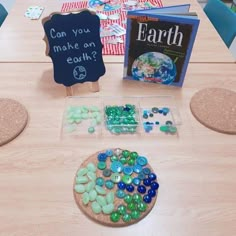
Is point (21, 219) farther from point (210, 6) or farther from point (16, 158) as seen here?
point (210, 6)

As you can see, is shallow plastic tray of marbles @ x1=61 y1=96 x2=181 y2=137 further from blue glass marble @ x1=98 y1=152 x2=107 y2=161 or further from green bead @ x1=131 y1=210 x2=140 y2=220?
green bead @ x1=131 y1=210 x2=140 y2=220

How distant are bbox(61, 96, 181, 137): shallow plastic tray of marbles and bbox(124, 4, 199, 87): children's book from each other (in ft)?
0.31

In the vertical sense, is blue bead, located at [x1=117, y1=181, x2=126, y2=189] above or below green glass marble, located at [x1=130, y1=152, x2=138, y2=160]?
below

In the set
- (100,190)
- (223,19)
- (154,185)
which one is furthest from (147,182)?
(223,19)

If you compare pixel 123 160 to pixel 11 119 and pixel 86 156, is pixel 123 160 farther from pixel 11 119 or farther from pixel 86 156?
pixel 11 119

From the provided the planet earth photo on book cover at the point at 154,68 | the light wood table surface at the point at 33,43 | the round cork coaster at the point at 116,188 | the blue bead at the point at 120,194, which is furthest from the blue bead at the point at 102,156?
the light wood table surface at the point at 33,43

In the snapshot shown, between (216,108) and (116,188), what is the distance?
44 centimetres

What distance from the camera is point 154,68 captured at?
873mm

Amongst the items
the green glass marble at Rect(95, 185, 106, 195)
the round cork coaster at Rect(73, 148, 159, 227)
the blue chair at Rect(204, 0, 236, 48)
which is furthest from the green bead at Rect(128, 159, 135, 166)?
the blue chair at Rect(204, 0, 236, 48)

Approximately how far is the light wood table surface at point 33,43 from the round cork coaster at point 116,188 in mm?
502

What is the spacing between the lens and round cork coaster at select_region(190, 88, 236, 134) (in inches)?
29.9

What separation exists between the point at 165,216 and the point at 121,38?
32.5 inches

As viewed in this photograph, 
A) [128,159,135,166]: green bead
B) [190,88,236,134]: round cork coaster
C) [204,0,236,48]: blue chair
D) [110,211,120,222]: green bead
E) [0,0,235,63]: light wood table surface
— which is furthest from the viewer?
[204,0,236,48]: blue chair

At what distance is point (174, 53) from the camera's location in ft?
2.68
